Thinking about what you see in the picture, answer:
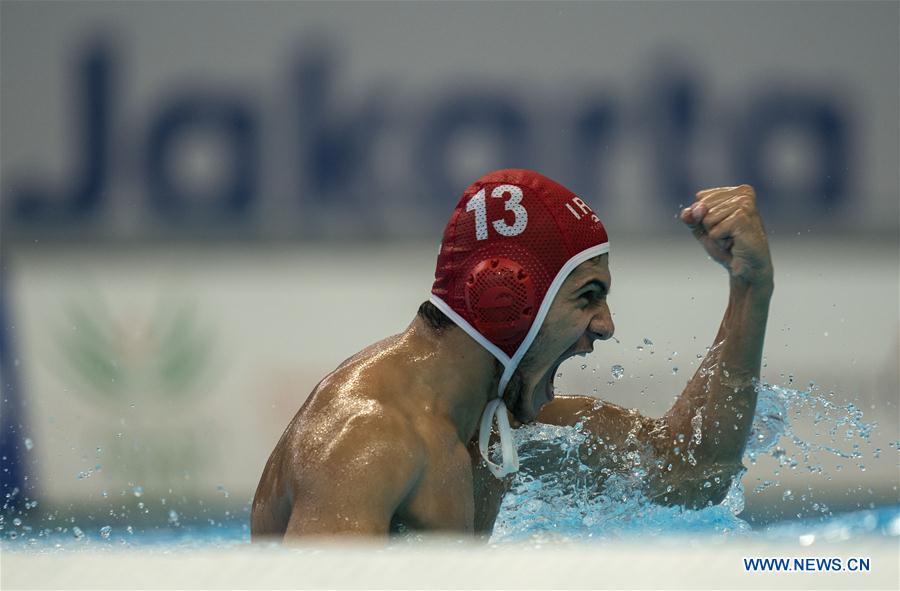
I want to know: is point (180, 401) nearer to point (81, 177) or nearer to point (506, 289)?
point (81, 177)

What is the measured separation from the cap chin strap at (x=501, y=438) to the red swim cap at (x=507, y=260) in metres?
0.09

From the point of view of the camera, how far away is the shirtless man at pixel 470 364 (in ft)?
6.85

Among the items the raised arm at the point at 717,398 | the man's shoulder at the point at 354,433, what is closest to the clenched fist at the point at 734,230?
the raised arm at the point at 717,398

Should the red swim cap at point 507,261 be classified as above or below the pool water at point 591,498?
above

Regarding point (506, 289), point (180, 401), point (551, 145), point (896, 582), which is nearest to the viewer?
point (896, 582)

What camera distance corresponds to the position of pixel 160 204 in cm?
551

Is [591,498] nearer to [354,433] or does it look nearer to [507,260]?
[507,260]

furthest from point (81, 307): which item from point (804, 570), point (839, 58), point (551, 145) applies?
point (804, 570)

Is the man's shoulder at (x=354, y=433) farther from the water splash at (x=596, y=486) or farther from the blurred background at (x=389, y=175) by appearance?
the blurred background at (x=389, y=175)

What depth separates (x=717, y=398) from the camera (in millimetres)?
2750

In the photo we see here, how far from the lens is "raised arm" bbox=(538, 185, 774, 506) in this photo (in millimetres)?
2561

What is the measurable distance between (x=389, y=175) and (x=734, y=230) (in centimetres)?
315

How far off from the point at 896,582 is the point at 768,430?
5.41 feet

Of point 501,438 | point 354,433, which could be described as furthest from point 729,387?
point 354,433
